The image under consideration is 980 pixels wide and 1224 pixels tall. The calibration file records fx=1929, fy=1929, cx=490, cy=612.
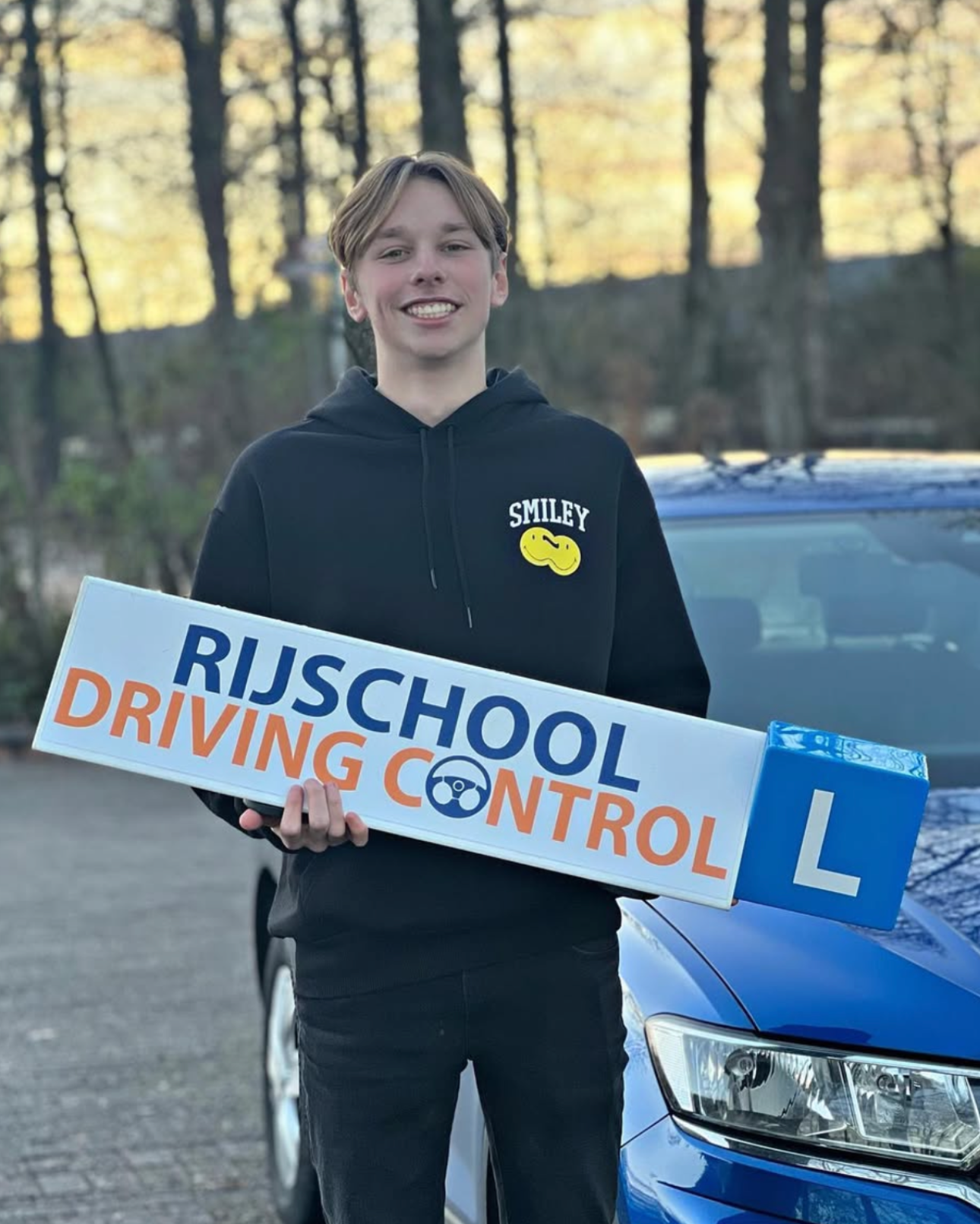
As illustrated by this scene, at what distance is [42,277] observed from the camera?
88.6 feet

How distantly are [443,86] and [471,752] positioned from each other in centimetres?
1547

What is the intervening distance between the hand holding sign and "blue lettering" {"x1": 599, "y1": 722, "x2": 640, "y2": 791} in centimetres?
33

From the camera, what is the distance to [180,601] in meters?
2.47

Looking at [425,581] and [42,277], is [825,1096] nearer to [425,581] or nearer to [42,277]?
[425,581]

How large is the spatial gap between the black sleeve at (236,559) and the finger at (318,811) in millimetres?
125

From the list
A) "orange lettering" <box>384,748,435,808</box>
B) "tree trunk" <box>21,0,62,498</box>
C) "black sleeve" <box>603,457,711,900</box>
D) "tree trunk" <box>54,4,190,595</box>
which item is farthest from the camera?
"tree trunk" <box>21,0,62,498</box>

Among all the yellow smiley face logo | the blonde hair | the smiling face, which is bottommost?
the yellow smiley face logo

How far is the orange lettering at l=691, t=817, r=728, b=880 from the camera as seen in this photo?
2.48 meters

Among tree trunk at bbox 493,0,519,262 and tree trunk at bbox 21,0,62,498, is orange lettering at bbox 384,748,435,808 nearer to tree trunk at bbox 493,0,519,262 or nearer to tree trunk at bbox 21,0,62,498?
tree trunk at bbox 21,0,62,498

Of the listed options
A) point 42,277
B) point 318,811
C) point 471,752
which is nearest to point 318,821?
point 318,811

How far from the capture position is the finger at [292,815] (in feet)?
7.59

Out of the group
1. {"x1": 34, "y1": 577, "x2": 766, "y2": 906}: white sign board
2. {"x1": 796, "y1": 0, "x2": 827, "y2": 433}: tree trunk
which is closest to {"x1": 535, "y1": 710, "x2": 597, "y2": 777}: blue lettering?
{"x1": 34, "y1": 577, "x2": 766, "y2": 906}: white sign board

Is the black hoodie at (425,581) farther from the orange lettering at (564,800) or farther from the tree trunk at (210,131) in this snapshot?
the tree trunk at (210,131)

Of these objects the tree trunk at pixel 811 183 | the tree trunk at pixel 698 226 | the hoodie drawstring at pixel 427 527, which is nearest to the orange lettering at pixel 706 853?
the hoodie drawstring at pixel 427 527
